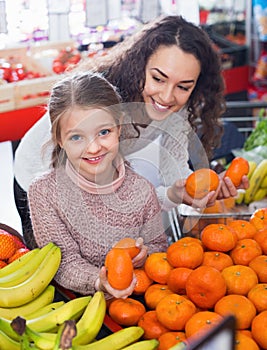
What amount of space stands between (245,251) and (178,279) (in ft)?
0.87

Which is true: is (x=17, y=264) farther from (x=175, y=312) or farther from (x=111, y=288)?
(x=175, y=312)

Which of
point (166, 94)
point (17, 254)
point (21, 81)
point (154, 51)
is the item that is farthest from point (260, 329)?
point (21, 81)

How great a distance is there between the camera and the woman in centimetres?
240

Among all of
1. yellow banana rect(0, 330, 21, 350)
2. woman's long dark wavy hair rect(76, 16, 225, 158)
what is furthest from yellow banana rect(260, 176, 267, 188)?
yellow banana rect(0, 330, 21, 350)

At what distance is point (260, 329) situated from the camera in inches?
62.2

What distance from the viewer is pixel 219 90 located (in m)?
2.79

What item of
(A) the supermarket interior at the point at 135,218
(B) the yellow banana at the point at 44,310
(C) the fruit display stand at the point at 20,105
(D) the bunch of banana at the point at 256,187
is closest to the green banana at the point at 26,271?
(A) the supermarket interior at the point at 135,218

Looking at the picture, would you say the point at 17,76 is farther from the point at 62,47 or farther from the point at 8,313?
the point at 8,313

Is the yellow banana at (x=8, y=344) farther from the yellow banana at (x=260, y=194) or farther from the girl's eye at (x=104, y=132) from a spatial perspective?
the yellow banana at (x=260, y=194)

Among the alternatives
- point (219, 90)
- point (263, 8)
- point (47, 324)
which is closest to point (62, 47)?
point (219, 90)

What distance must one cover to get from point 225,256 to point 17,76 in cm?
265

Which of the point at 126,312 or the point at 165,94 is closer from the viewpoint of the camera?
the point at 126,312

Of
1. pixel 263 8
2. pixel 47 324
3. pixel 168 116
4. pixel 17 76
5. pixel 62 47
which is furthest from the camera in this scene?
pixel 263 8

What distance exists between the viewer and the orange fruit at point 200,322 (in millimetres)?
1570
